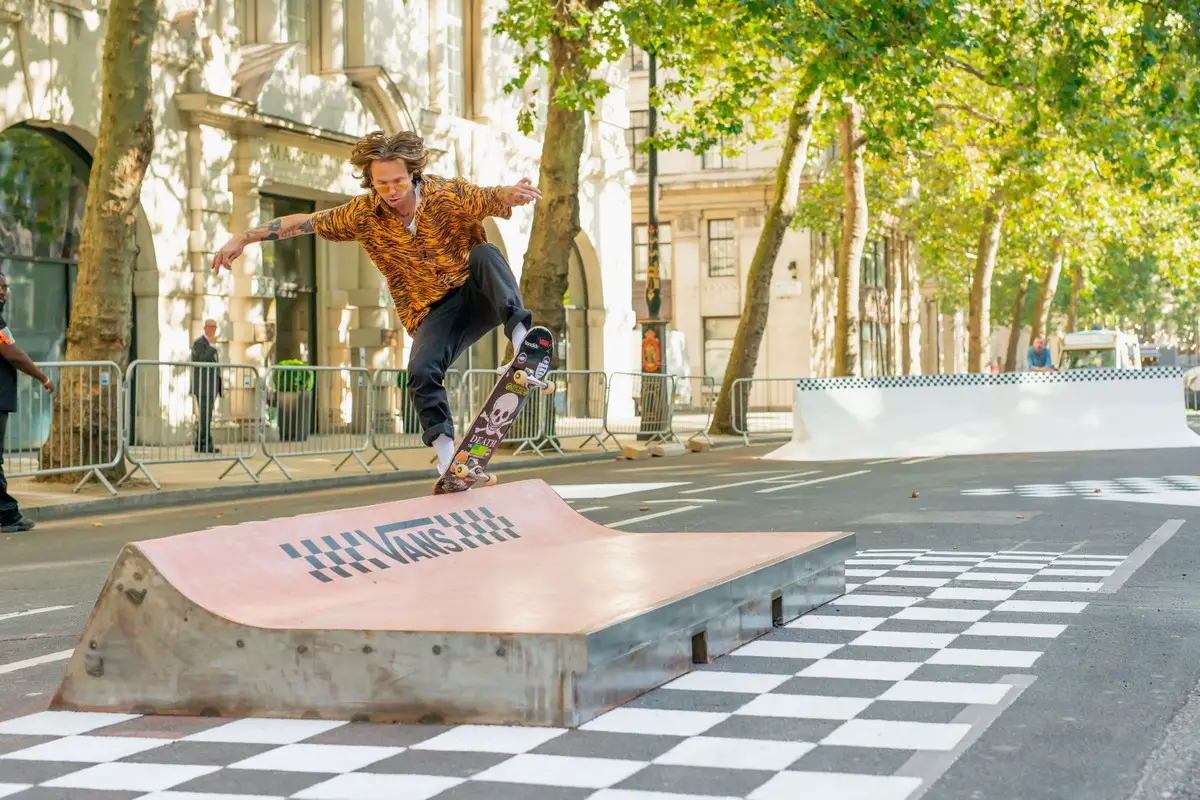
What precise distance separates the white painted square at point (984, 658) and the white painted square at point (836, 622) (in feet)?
2.02

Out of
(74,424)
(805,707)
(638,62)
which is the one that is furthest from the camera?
(638,62)

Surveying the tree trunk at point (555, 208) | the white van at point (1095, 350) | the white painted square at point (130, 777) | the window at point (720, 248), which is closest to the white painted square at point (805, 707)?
the white painted square at point (130, 777)

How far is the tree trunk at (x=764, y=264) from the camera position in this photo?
101ft

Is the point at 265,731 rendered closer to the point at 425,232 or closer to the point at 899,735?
the point at 899,735

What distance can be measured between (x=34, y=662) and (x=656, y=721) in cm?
273

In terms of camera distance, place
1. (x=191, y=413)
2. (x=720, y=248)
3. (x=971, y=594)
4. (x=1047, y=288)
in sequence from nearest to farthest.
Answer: (x=971, y=594)
(x=191, y=413)
(x=720, y=248)
(x=1047, y=288)

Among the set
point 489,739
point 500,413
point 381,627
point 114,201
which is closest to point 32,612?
point 500,413

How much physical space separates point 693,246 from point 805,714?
48.9 m

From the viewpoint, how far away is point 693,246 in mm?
52969

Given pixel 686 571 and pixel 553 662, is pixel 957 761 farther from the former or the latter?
pixel 686 571

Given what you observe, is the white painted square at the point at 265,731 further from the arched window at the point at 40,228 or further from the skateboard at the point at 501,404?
the arched window at the point at 40,228

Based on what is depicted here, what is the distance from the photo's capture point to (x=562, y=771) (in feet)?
12.7

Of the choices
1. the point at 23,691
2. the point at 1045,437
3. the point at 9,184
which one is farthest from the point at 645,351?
the point at 23,691

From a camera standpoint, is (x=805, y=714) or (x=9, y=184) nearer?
(x=805, y=714)
